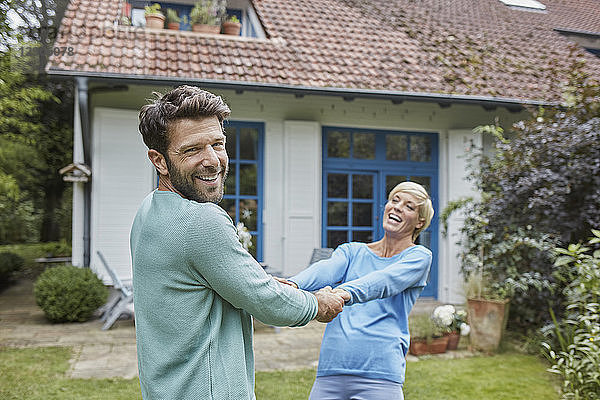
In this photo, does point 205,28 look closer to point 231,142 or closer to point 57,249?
point 231,142

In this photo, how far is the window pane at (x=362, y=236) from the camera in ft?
27.9

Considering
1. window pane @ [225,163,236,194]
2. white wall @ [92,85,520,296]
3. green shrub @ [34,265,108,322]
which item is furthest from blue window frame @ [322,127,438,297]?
green shrub @ [34,265,108,322]

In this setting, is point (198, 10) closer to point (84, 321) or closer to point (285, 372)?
point (84, 321)

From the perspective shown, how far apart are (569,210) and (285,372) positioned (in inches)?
126

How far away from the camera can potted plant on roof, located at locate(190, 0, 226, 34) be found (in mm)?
8188

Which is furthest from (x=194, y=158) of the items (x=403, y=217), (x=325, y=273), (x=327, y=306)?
(x=403, y=217)

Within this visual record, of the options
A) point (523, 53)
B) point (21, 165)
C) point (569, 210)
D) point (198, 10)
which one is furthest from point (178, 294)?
point (21, 165)

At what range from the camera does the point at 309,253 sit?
804 centimetres

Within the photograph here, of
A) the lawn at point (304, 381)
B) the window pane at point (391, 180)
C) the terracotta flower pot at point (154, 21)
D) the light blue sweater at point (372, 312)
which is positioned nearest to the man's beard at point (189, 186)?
the light blue sweater at point (372, 312)

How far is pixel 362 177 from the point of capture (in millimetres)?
8523

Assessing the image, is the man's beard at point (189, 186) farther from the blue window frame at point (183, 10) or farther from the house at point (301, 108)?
the blue window frame at point (183, 10)

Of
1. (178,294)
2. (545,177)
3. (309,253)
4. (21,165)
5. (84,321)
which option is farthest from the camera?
(21,165)

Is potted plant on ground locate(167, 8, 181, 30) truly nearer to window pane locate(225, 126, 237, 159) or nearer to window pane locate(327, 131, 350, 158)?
window pane locate(225, 126, 237, 159)

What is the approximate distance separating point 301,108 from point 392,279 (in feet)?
20.0
